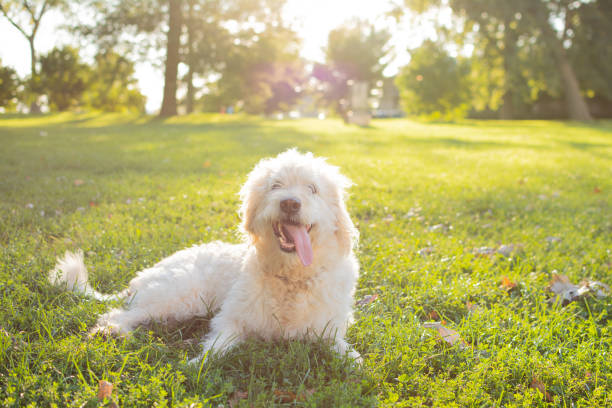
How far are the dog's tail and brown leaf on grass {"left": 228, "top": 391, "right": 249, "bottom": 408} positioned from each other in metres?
1.42

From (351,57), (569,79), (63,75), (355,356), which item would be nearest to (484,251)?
(355,356)

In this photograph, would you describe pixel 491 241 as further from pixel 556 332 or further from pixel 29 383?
pixel 29 383

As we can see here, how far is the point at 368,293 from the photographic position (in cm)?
362

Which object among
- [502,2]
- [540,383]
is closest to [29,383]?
[540,383]

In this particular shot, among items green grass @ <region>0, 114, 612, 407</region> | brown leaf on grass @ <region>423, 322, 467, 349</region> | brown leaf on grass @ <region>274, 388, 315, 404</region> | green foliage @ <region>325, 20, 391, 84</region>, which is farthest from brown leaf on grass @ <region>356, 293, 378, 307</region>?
green foliage @ <region>325, 20, 391, 84</region>

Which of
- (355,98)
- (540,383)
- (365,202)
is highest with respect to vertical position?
(355,98)

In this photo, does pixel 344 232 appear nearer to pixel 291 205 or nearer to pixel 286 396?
pixel 291 205

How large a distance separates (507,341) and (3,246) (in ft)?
15.3

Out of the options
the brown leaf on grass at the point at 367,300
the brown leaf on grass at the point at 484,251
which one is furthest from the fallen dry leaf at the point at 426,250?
the brown leaf on grass at the point at 367,300

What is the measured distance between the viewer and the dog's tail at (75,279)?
3.14m

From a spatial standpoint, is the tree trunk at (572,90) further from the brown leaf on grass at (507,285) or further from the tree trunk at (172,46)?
the brown leaf on grass at (507,285)

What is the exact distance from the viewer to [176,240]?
179 inches

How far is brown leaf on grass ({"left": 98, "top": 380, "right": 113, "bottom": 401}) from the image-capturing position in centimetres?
206

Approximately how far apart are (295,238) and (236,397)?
1014 millimetres
